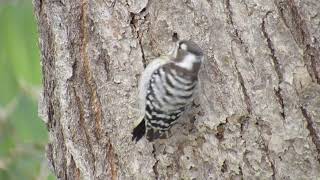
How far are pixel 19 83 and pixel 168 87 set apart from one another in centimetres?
A: 127

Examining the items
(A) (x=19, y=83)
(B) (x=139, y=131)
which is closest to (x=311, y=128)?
(B) (x=139, y=131)

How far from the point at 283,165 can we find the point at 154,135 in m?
0.44

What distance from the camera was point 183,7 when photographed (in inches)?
98.3

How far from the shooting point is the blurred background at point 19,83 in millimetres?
3521

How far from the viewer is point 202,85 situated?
253 cm

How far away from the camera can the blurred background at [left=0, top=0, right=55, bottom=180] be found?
11.6ft

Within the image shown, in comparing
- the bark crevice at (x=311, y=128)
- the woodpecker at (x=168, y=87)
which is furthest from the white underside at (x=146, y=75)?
the bark crevice at (x=311, y=128)

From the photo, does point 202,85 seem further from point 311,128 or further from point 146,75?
point 311,128

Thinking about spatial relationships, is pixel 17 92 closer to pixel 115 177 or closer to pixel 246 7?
pixel 115 177

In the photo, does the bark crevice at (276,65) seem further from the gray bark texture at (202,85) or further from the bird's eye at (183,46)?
the bird's eye at (183,46)

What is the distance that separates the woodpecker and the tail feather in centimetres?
3

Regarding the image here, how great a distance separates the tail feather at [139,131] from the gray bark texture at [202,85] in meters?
0.02

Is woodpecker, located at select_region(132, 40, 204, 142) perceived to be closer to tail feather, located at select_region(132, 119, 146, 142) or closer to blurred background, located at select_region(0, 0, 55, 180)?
tail feather, located at select_region(132, 119, 146, 142)

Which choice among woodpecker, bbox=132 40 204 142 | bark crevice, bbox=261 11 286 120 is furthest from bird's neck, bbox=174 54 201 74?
bark crevice, bbox=261 11 286 120
